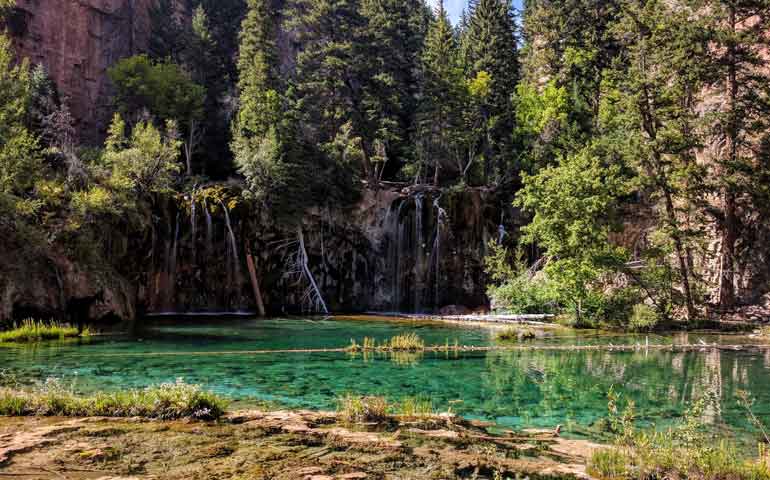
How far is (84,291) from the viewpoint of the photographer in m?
25.4

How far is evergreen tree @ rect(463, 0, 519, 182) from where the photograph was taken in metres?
42.8

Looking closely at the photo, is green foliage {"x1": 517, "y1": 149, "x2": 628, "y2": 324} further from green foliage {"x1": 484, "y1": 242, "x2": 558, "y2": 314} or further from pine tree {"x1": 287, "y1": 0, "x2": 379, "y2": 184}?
pine tree {"x1": 287, "y1": 0, "x2": 379, "y2": 184}

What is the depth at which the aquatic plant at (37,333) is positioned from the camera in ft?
62.7

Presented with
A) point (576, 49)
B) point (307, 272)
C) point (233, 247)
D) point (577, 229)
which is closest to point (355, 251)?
point (307, 272)

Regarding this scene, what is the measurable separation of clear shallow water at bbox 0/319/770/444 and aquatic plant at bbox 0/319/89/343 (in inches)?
56.0

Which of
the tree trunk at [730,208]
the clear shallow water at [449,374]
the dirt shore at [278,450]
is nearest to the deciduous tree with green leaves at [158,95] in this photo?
the clear shallow water at [449,374]

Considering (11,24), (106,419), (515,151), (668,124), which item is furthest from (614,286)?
(11,24)

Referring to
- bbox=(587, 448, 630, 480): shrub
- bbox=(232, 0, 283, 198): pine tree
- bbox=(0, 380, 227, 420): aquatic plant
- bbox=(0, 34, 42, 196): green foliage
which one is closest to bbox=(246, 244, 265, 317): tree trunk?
bbox=(232, 0, 283, 198): pine tree

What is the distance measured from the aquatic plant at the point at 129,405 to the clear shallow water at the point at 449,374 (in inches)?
76.1

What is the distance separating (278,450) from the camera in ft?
23.0

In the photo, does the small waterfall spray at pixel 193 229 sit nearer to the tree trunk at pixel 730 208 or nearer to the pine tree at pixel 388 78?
the pine tree at pixel 388 78

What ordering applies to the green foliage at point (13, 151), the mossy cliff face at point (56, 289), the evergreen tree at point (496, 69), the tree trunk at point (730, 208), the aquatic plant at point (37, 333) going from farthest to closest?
the evergreen tree at point (496, 69) < the tree trunk at point (730, 208) < the green foliage at point (13, 151) < the mossy cliff face at point (56, 289) < the aquatic plant at point (37, 333)

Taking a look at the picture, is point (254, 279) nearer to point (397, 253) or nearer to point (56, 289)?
point (397, 253)

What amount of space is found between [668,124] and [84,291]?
27.7 metres
